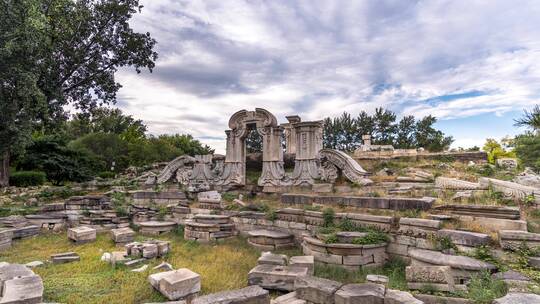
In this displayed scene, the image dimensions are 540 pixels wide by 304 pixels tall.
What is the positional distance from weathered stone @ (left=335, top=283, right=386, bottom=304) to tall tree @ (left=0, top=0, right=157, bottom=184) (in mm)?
12339

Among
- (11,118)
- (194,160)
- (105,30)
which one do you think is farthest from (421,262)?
(105,30)

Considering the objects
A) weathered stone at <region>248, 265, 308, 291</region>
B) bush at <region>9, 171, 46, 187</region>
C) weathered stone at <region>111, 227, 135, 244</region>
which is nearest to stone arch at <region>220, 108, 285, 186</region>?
weathered stone at <region>111, 227, 135, 244</region>

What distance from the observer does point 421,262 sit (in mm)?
4559

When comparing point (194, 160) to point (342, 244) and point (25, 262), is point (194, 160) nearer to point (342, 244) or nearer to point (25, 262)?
point (25, 262)

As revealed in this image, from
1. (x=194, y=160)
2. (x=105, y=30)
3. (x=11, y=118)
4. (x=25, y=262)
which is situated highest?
(x=105, y=30)

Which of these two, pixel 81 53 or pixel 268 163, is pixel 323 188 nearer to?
pixel 268 163

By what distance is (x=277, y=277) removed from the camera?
182 inches

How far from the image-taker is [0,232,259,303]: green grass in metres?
4.36

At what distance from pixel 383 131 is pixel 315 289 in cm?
3485

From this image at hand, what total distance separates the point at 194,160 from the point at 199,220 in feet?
12.0

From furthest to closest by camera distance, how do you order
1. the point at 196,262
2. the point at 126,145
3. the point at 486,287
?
the point at 126,145
the point at 196,262
the point at 486,287

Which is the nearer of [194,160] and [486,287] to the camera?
[486,287]

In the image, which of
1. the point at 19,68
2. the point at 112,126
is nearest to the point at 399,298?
the point at 19,68

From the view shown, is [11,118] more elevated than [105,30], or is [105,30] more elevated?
[105,30]
